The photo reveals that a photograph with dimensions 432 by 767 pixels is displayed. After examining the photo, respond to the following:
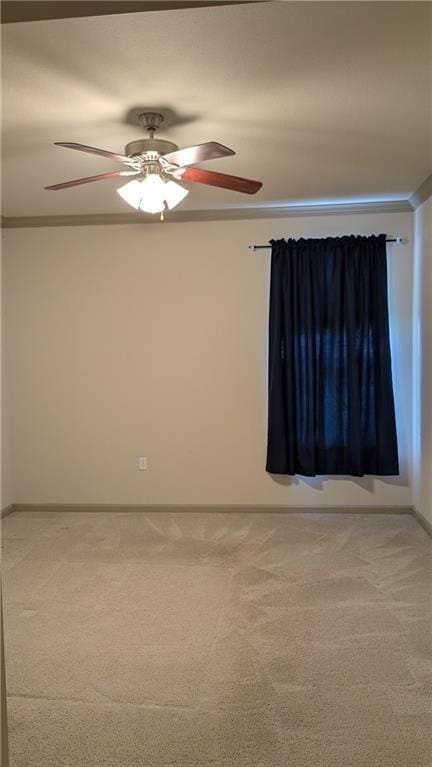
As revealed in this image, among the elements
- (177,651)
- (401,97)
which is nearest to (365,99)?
(401,97)

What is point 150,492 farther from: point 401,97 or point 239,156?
point 401,97

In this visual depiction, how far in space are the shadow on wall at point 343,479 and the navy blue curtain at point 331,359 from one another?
118 mm

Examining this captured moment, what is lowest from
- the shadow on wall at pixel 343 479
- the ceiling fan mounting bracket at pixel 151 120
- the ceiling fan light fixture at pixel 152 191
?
the shadow on wall at pixel 343 479

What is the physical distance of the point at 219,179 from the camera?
271 cm

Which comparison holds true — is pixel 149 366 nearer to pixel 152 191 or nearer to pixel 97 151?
pixel 152 191

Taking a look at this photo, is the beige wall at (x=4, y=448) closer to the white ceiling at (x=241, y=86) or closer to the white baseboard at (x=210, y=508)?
the white baseboard at (x=210, y=508)

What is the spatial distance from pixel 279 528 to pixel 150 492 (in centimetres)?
119

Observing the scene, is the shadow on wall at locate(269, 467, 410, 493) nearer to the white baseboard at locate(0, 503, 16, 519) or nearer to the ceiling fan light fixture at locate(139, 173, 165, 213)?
the white baseboard at locate(0, 503, 16, 519)

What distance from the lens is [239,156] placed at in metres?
3.23

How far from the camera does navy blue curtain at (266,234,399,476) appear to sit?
439cm

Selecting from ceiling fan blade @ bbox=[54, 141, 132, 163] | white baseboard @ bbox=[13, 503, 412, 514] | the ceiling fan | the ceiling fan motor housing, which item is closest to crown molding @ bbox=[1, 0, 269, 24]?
ceiling fan blade @ bbox=[54, 141, 132, 163]

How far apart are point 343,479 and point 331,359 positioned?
1013 millimetres

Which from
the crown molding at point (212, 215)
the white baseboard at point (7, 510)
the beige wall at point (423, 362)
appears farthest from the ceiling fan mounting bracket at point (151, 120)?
the white baseboard at point (7, 510)

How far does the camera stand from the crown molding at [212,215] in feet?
14.6
